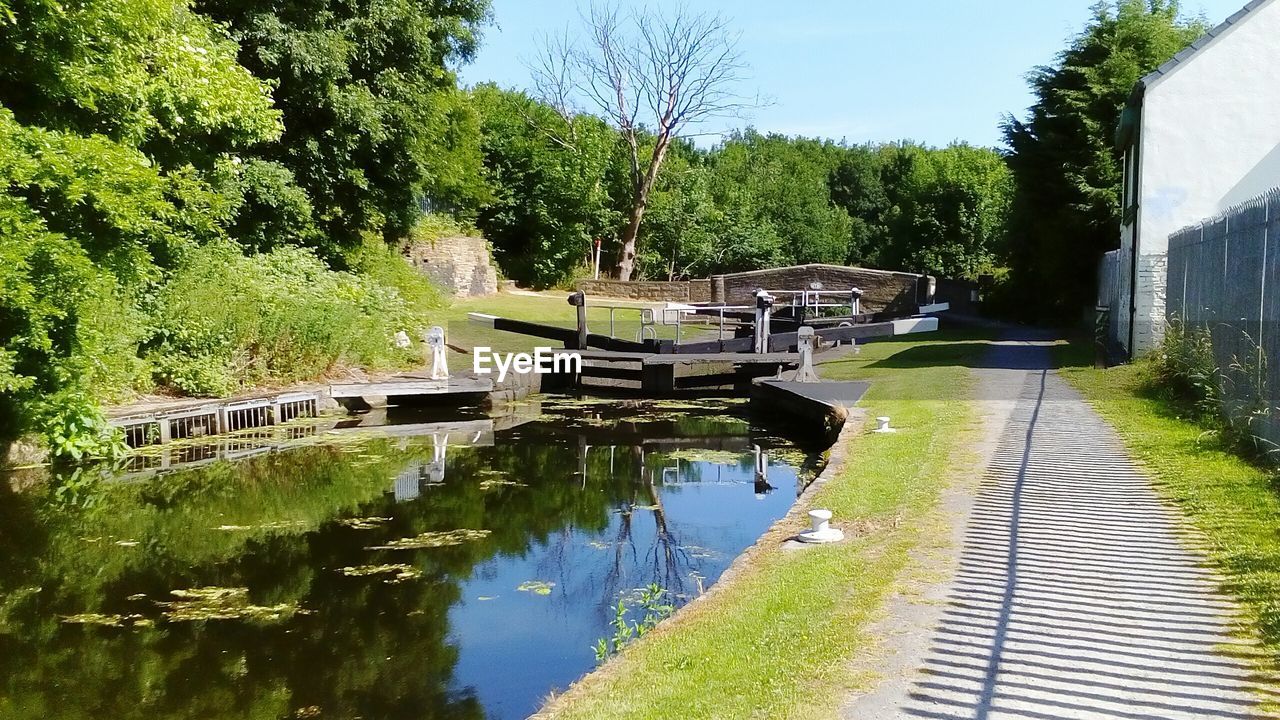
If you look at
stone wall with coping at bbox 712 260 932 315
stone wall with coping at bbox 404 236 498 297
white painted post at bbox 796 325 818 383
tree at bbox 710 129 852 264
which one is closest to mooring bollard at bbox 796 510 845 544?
white painted post at bbox 796 325 818 383

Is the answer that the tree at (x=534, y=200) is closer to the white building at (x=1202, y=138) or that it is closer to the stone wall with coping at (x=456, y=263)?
the stone wall with coping at (x=456, y=263)

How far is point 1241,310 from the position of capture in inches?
399

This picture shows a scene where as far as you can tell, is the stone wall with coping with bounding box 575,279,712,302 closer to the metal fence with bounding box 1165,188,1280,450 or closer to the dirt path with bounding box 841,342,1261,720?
the metal fence with bounding box 1165,188,1280,450

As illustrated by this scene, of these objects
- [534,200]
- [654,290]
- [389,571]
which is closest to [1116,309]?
[389,571]

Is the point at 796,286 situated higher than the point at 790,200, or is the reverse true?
the point at 790,200

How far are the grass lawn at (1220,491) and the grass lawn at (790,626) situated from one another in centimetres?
171

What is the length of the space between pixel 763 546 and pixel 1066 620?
269 cm

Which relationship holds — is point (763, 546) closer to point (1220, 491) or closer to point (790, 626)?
point (790, 626)

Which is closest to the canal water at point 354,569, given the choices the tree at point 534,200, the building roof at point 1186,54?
the building roof at point 1186,54

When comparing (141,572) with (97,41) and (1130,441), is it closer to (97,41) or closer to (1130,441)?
(97,41)

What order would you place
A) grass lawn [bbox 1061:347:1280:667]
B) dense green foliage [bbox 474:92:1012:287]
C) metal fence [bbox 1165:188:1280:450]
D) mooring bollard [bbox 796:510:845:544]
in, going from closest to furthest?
grass lawn [bbox 1061:347:1280:667], mooring bollard [bbox 796:510:845:544], metal fence [bbox 1165:188:1280:450], dense green foliage [bbox 474:92:1012:287]

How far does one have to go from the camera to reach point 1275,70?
17.3 m

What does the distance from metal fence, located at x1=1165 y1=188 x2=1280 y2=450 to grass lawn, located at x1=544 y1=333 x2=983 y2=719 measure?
247cm

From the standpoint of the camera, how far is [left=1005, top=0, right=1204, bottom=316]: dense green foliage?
86.8ft
